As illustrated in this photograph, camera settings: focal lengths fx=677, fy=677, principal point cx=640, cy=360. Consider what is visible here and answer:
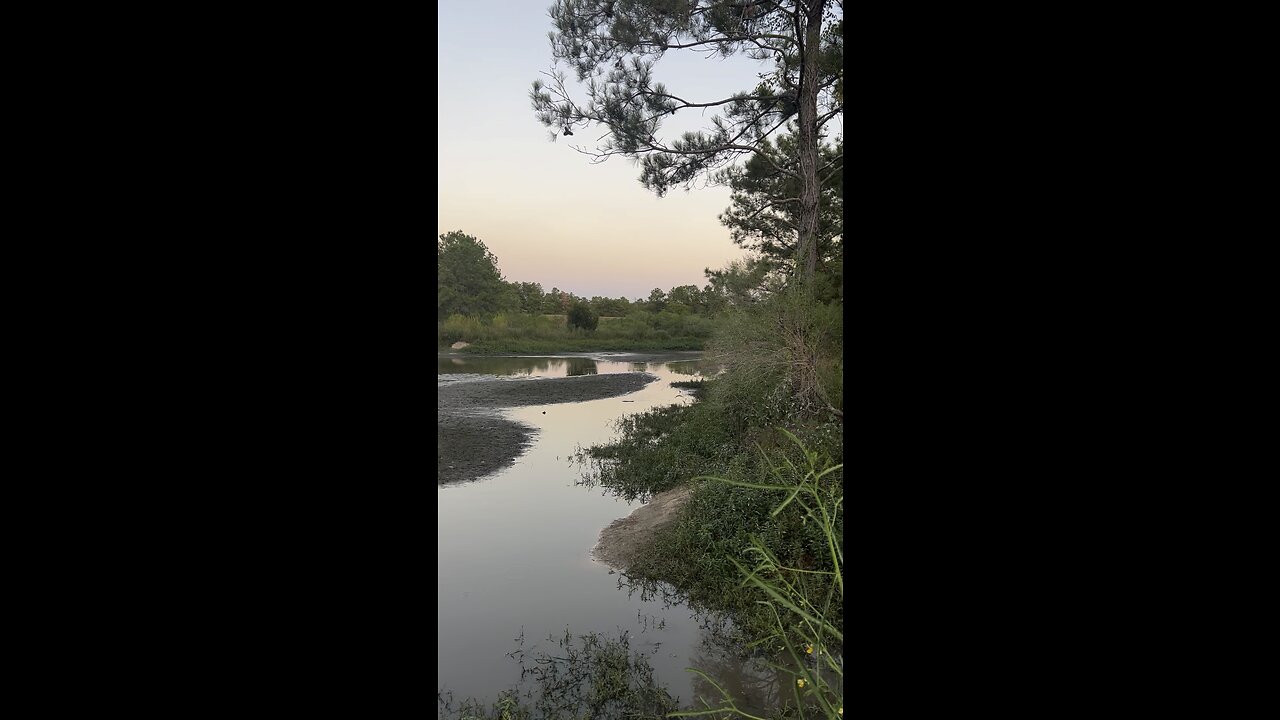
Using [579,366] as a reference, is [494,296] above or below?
above

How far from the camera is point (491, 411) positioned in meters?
11.6

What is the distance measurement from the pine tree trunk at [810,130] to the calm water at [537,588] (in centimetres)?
305

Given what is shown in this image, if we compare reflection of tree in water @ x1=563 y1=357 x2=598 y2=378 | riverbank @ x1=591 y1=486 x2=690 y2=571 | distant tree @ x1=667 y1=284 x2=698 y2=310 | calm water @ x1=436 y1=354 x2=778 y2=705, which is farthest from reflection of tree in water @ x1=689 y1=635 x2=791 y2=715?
distant tree @ x1=667 y1=284 x2=698 y2=310

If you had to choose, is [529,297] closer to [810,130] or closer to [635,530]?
[810,130]

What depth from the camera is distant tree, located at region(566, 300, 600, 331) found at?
896 inches

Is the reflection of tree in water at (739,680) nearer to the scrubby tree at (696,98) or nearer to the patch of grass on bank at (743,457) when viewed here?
the patch of grass on bank at (743,457)

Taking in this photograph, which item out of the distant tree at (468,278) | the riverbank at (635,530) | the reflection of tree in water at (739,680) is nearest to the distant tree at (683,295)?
the distant tree at (468,278)

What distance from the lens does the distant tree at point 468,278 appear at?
2164 centimetres

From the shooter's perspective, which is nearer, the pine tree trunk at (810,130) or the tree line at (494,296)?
the pine tree trunk at (810,130)

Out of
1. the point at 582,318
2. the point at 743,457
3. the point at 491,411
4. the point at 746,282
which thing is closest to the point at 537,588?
the point at 743,457

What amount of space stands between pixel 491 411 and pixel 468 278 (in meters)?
11.5
